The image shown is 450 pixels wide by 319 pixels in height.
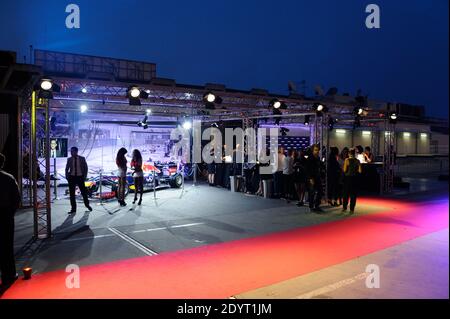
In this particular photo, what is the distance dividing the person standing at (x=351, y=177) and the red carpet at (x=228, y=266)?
1.88 meters

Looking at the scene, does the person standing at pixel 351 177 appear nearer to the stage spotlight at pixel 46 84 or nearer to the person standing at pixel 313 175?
the person standing at pixel 313 175

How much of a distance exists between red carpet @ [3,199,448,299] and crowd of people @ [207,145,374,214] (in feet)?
6.90

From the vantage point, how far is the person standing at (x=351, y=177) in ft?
34.0

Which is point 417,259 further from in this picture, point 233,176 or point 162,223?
point 233,176

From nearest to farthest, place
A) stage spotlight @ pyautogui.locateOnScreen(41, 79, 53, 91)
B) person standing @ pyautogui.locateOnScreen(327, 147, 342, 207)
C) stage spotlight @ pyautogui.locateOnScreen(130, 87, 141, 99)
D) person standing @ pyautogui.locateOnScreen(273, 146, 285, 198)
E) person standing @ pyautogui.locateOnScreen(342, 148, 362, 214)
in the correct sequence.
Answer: stage spotlight @ pyautogui.locateOnScreen(41, 79, 53, 91) < stage spotlight @ pyautogui.locateOnScreen(130, 87, 141, 99) < person standing @ pyautogui.locateOnScreen(342, 148, 362, 214) < person standing @ pyautogui.locateOnScreen(327, 147, 342, 207) < person standing @ pyautogui.locateOnScreen(273, 146, 285, 198)

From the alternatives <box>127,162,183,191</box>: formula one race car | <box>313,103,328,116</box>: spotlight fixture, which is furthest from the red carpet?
<box>127,162,183,191</box>: formula one race car

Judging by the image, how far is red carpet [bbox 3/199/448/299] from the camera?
15.6 ft

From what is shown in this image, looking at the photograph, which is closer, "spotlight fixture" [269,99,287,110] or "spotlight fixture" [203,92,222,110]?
"spotlight fixture" [203,92,222,110]

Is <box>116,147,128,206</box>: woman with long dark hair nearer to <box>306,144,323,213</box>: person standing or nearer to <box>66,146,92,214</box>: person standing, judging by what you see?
<box>66,146,92,214</box>: person standing

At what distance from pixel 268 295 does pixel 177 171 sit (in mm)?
12093

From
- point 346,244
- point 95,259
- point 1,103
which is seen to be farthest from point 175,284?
point 1,103

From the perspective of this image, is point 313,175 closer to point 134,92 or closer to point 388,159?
point 134,92

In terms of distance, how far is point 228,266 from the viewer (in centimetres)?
577

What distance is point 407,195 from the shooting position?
14.2 metres
